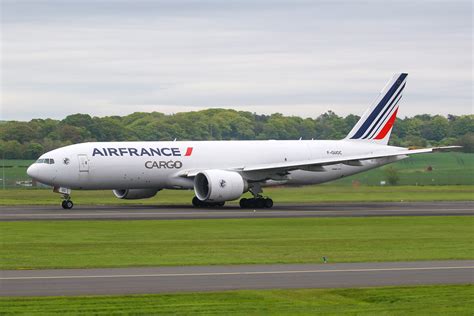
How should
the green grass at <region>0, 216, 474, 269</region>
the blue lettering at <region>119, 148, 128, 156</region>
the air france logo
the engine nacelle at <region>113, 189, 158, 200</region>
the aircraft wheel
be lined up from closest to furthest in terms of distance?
the green grass at <region>0, 216, 474, 269</region>, the aircraft wheel, the air france logo, the blue lettering at <region>119, 148, 128, 156</region>, the engine nacelle at <region>113, 189, 158, 200</region>

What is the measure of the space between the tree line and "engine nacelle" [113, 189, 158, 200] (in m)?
28.7

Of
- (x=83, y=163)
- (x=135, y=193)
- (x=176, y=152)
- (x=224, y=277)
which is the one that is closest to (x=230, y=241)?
(x=224, y=277)

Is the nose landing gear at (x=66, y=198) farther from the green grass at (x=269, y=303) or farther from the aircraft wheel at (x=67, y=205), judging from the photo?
the green grass at (x=269, y=303)

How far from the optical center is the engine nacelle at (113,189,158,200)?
6116 centimetres

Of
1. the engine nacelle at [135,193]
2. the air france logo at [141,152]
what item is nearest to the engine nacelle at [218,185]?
the air france logo at [141,152]

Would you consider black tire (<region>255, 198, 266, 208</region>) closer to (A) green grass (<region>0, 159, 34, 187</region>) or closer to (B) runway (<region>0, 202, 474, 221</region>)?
(B) runway (<region>0, 202, 474, 221</region>)

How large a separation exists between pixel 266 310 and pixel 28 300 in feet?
15.8

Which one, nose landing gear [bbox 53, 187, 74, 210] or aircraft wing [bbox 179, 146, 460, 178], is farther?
aircraft wing [bbox 179, 146, 460, 178]

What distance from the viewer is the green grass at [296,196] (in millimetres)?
63781

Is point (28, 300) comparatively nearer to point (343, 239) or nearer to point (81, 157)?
point (343, 239)

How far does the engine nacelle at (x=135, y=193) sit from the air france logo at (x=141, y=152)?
2828 millimetres

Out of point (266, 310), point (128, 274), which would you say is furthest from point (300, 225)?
point (266, 310)

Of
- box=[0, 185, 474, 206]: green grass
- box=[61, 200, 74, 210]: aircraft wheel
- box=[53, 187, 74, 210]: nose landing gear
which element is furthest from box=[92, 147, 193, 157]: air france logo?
box=[0, 185, 474, 206]: green grass

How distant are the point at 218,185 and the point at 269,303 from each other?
35350mm
